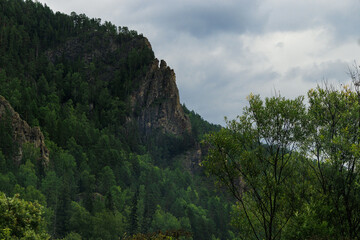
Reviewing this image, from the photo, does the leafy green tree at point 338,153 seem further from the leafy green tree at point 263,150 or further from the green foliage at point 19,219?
the green foliage at point 19,219

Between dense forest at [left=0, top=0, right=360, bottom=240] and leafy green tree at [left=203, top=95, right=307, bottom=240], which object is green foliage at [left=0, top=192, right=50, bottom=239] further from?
leafy green tree at [left=203, top=95, right=307, bottom=240]

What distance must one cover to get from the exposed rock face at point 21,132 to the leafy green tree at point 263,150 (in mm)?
130366

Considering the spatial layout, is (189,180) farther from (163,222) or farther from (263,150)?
(263,150)

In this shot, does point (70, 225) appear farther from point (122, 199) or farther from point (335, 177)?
point (335, 177)

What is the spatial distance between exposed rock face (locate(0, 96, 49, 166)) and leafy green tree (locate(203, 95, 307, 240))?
13037cm

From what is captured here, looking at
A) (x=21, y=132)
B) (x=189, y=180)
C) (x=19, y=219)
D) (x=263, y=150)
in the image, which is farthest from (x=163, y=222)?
(x=263, y=150)

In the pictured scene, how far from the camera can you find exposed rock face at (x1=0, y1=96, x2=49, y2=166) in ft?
474

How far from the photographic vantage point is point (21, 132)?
481ft

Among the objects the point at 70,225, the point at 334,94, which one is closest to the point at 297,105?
the point at 334,94

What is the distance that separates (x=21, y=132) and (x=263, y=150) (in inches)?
5423

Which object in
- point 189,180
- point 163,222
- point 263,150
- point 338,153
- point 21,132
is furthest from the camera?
point 189,180

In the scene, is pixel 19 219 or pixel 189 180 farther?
pixel 189 180

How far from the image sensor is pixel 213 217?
518 feet

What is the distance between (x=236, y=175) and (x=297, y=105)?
737 cm
